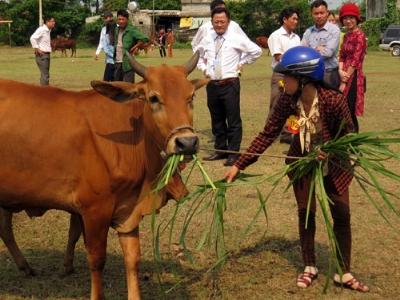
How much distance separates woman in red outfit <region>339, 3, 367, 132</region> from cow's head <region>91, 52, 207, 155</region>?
15.3 feet

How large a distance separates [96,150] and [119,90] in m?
0.46

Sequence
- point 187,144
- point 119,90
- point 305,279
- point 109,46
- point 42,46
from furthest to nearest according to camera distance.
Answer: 1. point 42,46
2. point 109,46
3. point 305,279
4. point 119,90
5. point 187,144

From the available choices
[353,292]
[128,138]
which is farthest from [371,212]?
[128,138]

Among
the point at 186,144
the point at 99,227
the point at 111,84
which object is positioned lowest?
the point at 99,227

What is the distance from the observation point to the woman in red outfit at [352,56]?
8805 millimetres

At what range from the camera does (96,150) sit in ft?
15.3

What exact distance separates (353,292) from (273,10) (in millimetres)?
54469

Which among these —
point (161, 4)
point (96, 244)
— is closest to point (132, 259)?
point (96, 244)

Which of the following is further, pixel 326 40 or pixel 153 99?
pixel 326 40

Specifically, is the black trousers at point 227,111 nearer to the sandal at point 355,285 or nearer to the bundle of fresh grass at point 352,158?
the sandal at point 355,285

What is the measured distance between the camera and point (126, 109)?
4.91m

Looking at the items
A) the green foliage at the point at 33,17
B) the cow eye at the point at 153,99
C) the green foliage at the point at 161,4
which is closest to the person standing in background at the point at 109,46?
the cow eye at the point at 153,99

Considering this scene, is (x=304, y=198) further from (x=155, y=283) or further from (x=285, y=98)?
(x=155, y=283)

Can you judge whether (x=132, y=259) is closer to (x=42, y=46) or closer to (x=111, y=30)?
(x=111, y=30)
